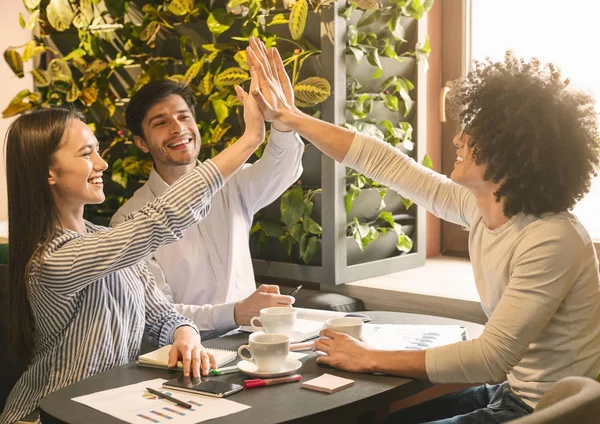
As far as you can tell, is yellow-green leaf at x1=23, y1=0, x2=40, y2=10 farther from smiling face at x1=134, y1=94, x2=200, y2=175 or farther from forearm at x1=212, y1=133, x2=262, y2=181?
forearm at x1=212, y1=133, x2=262, y2=181

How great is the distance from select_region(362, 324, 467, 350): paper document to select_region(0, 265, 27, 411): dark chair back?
1035mm

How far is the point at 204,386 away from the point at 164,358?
8.7 inches

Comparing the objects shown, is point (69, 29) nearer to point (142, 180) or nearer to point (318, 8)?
point (142, 180)

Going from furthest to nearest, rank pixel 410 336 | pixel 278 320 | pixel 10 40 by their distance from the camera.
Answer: pixel 10 40, pixel 410 336, pixel 278 320

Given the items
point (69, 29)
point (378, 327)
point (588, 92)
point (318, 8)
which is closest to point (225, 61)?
point (318, 8)

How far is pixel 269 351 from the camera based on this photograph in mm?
1698

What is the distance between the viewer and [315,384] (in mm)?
1658

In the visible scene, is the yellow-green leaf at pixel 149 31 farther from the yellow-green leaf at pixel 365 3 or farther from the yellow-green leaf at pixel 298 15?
the yellow-green leaf at pixel 365 3

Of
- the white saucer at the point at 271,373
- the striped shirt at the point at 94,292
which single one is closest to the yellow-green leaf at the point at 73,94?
the striped shirt at the point at 94,292

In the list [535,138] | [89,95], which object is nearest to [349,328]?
[535,138]

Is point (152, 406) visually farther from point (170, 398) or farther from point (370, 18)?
point (370, 18)

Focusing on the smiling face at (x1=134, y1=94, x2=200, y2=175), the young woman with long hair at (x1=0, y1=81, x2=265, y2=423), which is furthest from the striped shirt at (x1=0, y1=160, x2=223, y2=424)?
the smiling face at (x1=134, y1=94, x2=200, y2=175)

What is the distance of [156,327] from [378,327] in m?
0.61

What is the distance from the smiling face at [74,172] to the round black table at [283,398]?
48 centimetres
